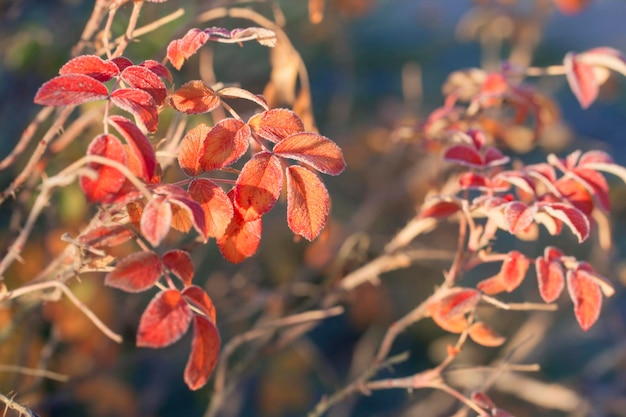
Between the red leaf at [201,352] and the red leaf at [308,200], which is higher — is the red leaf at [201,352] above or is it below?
below

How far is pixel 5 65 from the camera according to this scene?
1.89 m

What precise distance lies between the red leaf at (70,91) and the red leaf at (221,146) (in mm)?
134

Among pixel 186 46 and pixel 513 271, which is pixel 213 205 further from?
pixel 513 271

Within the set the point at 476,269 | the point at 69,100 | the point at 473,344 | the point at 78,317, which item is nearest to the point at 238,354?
the point at 78,317

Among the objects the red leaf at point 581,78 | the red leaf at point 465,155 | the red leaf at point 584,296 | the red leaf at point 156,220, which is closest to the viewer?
the red leaf at point 156,220

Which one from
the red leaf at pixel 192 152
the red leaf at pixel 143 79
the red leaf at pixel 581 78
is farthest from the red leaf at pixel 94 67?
the red leaf at pixel 581 78

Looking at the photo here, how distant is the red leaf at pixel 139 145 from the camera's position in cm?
70

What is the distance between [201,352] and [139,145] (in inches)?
9.7

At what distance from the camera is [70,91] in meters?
0.75

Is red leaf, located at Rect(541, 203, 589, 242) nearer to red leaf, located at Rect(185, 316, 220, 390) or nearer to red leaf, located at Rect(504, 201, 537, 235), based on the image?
red leaf, located at Rect(504, 201, 537, 235)

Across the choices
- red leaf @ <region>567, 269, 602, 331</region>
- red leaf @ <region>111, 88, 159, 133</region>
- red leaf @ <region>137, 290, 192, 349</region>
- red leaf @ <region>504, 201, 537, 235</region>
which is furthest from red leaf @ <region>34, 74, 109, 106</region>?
red leaf @ <region>567, 269, 602, 331</region>

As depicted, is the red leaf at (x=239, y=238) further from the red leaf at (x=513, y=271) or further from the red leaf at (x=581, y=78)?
the red leaf at (x=581, y=78)

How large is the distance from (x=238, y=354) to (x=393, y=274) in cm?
71

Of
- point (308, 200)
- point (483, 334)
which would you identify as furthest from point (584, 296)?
point (308, 200)
